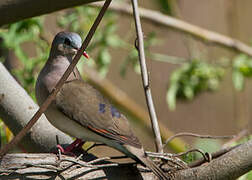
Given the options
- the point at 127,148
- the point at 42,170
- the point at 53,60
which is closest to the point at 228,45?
the point at 53,60

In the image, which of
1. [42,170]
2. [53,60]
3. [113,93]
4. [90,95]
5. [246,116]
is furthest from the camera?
[246,116]

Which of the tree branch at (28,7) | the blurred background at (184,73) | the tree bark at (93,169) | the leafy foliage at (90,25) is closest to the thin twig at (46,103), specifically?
the tree branch at (28,7)

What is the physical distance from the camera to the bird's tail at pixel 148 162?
1.83 metres

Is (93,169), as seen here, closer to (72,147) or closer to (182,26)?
(72,147)

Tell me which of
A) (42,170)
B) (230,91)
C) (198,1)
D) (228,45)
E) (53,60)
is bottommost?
(42,170)

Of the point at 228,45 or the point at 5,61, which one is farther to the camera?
the point at 228,45

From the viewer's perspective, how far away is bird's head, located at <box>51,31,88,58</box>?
237cm

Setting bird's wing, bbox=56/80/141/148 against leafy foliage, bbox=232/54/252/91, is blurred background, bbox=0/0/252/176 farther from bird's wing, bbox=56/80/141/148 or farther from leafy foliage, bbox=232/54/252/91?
bird's wing, bbox=56/80/141/148

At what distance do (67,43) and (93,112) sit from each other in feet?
1.34

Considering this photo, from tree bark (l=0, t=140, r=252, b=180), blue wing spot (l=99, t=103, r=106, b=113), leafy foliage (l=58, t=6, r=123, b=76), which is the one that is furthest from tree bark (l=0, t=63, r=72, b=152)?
leafy foliage (l=58, t=6, r=123, b=76)

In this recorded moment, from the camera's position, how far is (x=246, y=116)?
516cm

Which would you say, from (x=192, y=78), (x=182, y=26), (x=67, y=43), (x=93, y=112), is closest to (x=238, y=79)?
(x=192, y=78)

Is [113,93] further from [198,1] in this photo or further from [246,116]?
[198,1]

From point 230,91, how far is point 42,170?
4.28 m
